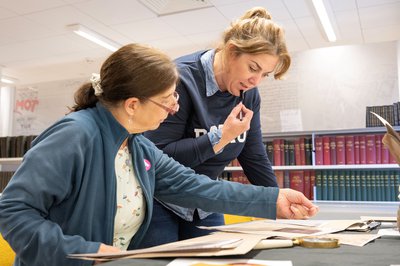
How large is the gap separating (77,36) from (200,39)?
1563mm

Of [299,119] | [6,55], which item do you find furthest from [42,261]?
[6,55]

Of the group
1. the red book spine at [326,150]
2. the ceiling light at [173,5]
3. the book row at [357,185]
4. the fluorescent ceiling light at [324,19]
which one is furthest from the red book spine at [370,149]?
the ceiling light at [173,5]

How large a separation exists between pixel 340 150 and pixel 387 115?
0.51 meters

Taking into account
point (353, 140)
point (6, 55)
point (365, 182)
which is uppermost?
point (6, 55)

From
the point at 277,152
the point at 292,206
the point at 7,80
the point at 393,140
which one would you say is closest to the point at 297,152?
the point at 277,152

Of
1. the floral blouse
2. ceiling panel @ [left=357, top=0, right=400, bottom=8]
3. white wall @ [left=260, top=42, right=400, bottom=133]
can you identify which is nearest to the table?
the floral blouse

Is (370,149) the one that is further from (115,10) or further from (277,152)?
(115,10)

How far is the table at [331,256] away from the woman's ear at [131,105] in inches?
18.6

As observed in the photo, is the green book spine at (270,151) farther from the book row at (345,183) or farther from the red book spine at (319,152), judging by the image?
the red book spine at (319,152)

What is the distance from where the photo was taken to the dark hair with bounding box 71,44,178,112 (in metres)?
0.99

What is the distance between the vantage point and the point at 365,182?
3.71 meters

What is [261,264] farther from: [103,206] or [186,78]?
[186,78]

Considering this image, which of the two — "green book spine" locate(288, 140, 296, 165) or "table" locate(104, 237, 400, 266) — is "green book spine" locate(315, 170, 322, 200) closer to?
"green book spine" locate(288, 140, 296, 165)

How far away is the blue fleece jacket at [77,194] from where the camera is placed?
2.56 feet
